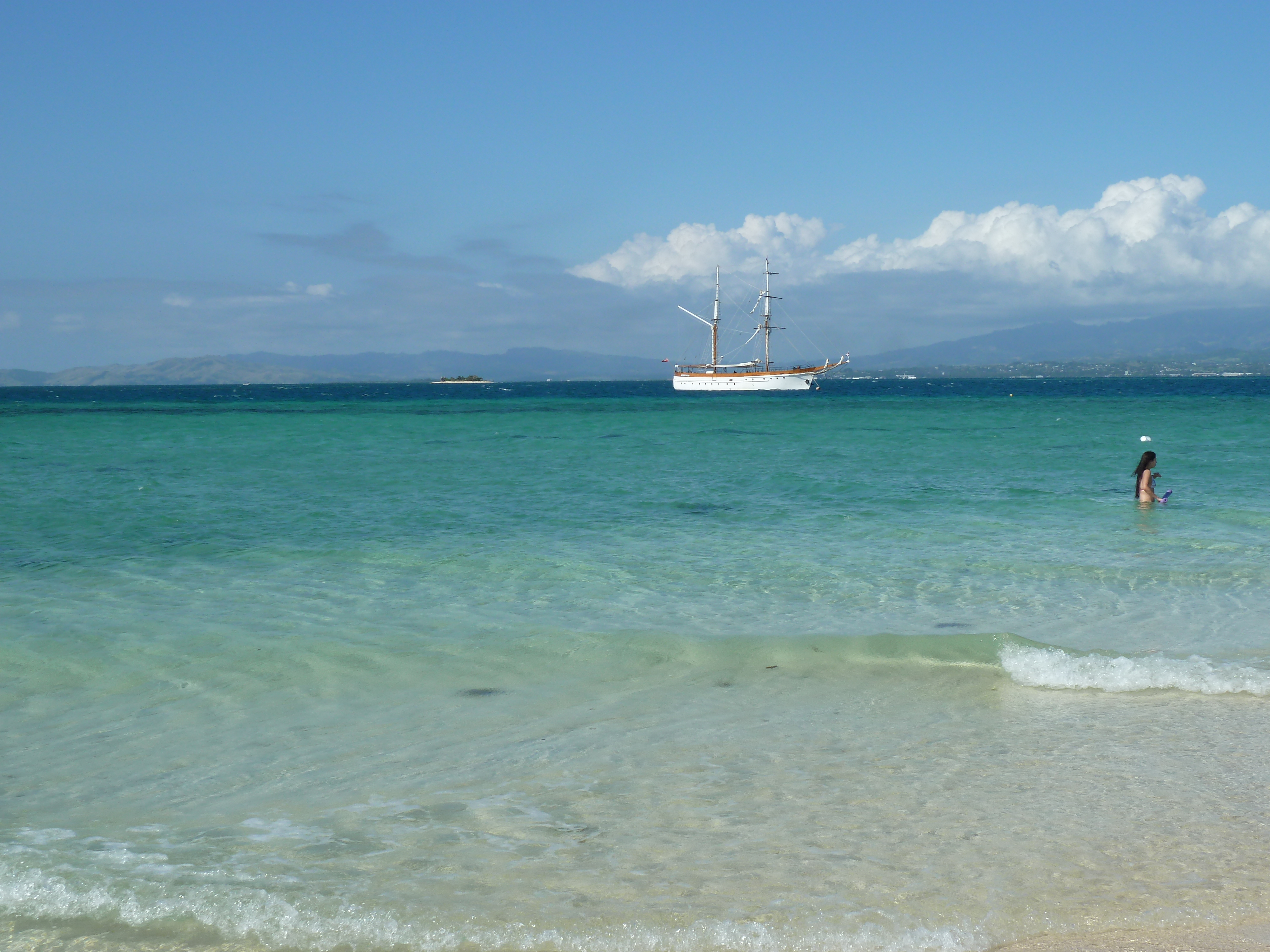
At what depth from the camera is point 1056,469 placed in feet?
82.2

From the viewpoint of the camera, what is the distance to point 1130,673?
746 centimetres

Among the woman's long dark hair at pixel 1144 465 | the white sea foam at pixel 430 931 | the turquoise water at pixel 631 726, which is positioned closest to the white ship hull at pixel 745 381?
the woman's long dark hair at pixel 1144 465

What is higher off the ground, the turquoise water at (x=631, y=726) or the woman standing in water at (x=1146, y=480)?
the woman standing in water at (x=1146, y=480)

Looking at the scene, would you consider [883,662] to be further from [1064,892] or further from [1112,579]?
[1112,579]

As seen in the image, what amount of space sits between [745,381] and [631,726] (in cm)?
12902

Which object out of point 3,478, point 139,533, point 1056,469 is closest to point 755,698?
point 139,533

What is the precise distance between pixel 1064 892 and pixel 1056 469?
22803 millimetres

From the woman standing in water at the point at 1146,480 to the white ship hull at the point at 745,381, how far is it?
115 meters

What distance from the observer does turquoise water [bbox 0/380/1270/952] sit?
4262 mm

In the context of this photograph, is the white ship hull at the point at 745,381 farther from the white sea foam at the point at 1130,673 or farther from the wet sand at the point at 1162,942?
the wet sand at the point at 1162,942

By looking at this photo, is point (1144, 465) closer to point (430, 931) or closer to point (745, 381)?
point (430, 931)

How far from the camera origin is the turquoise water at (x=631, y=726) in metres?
4.26

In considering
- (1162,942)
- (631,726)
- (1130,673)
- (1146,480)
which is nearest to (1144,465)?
(1146,480)

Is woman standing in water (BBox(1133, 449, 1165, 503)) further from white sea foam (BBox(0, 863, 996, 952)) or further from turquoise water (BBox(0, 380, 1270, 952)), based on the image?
white sea foam (BBox(0, 863, 996, 952))
